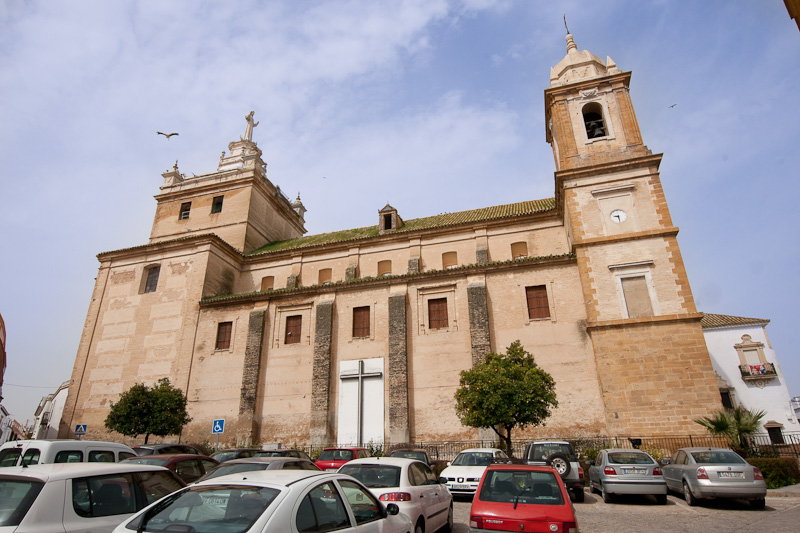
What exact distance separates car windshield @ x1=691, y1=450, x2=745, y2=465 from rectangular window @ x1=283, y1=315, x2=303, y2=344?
18862 mm

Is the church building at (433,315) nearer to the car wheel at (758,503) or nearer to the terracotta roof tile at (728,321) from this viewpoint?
the car wheel at (758,503)

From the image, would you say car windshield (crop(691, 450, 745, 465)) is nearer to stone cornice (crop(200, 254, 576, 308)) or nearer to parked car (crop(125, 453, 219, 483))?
stone cornice (crop(200, 254, 576, 308))

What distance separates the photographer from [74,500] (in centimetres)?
457

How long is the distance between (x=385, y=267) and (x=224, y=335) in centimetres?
1007

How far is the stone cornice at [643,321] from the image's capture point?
18781 mm

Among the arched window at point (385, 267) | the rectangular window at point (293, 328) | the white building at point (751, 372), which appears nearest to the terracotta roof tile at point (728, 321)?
the white building at point (751, 372)

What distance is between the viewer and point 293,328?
25562mm

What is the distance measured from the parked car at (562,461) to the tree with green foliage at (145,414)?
16.9 m

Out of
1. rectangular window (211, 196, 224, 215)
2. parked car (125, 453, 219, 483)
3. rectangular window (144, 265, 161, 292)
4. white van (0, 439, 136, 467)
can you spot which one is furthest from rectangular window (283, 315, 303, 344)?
white van (0, 439, 136, 467)

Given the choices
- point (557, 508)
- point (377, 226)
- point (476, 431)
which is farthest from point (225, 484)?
point (377, 226)

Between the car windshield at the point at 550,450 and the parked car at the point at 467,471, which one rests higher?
the car windshield at the point at 550,450

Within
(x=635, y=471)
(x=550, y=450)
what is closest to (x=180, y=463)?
(x=550, y=450)

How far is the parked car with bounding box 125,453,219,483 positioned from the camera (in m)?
9.68

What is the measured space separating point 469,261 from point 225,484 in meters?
23.1
